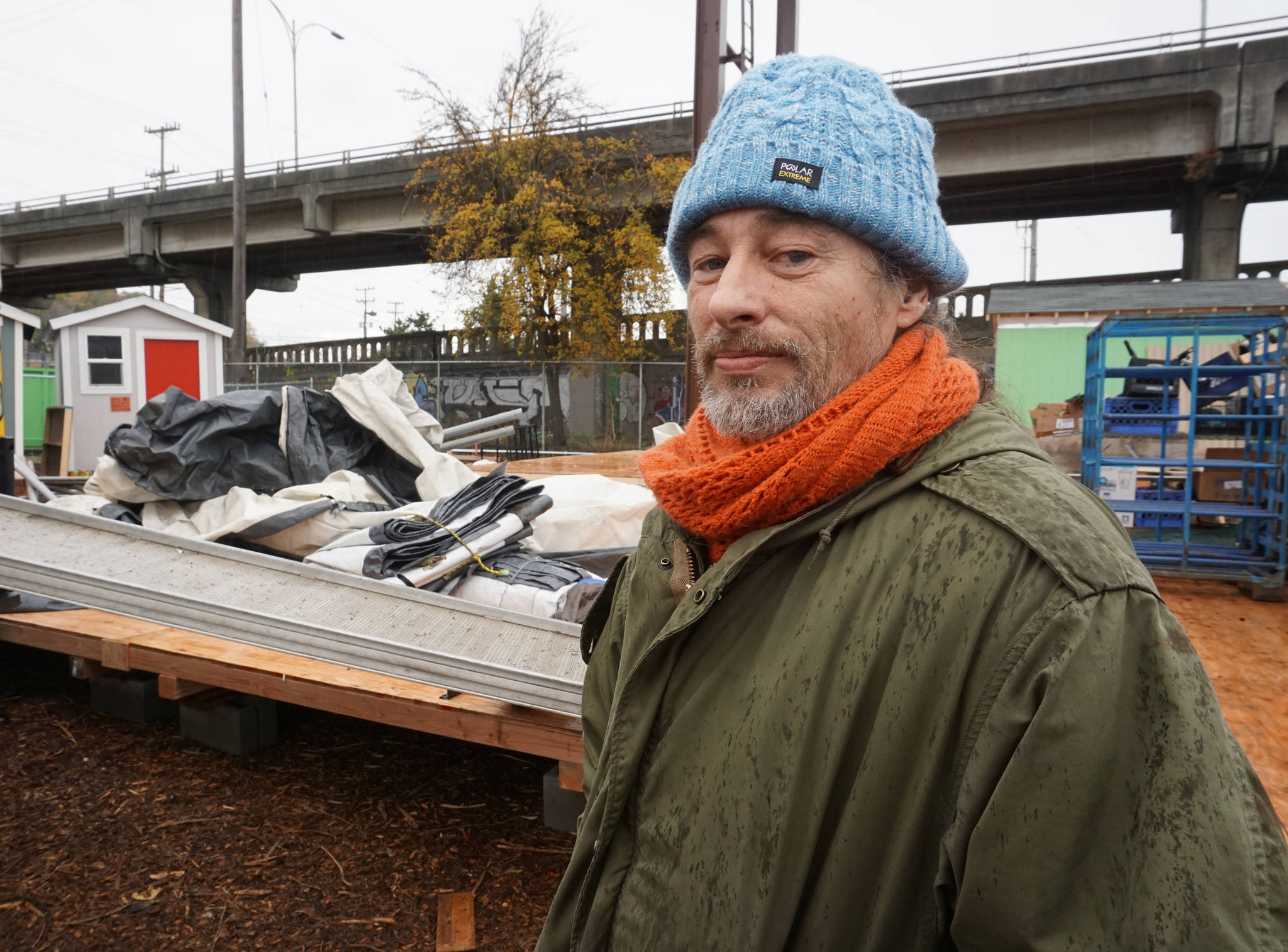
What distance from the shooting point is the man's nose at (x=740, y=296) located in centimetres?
135

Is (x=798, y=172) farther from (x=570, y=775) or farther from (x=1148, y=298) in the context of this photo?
(x=1148, y=298)

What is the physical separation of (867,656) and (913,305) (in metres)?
0.66

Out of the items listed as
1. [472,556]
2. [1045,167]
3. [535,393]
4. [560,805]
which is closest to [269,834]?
[560,805]

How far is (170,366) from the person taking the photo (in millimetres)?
13203

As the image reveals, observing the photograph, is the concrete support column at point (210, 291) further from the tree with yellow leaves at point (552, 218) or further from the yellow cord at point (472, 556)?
the yellow cord at point (472, 556)

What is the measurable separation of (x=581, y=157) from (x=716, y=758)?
2170 cm

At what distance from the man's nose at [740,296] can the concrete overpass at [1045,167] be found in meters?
19.8

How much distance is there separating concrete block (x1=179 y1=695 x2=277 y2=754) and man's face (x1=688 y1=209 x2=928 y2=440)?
335 centimetres

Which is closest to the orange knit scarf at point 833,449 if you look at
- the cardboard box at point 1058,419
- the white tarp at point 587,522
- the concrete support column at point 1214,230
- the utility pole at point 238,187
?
the white tarp at point 587,522

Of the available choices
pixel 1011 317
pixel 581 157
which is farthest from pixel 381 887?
pixel 581 157

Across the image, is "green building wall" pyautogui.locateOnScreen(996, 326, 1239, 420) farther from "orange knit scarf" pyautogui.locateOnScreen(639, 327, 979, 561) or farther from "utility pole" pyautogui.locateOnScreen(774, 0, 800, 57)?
"orange knit scarf" pyautogui.locateOnScreen(639, 327, 979, 561)

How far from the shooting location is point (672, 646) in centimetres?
124

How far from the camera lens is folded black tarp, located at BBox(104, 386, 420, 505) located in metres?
5.22

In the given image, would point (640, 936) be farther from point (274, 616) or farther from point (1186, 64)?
point (1186, 64)
